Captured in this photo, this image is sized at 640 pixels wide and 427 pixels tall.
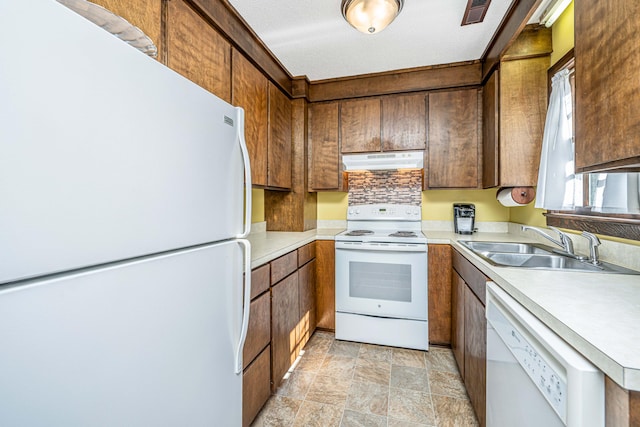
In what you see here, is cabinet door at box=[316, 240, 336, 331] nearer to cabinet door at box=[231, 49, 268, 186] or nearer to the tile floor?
the tile floor

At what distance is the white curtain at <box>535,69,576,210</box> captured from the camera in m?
1.70

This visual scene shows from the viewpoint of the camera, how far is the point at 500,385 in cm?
111

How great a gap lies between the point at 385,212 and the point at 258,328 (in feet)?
6.03

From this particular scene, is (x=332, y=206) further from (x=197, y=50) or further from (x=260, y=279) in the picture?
(x=197, y=50)

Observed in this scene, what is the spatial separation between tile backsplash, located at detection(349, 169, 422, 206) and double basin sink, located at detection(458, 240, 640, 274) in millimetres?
878

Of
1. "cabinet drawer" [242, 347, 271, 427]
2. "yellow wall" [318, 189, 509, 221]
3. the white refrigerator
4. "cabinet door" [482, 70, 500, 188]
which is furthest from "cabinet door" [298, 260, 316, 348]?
"cabinet door" [482, 70, 500, 188]

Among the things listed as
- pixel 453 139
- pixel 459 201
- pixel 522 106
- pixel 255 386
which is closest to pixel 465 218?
pixel 459 201

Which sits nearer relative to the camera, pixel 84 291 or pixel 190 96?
pixel 84 291

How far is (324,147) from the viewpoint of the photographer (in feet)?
9.39

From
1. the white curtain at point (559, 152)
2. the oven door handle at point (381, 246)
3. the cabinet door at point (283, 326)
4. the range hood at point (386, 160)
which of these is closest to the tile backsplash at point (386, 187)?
the range hood at point (386, 160)

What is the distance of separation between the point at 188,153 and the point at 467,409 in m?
2.01

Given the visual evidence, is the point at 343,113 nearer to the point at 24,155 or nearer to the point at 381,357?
the point at 381,357

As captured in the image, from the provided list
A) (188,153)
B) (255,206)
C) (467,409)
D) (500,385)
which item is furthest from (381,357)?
(188,153)

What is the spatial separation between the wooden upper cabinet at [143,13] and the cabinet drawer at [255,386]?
158 centimetres
